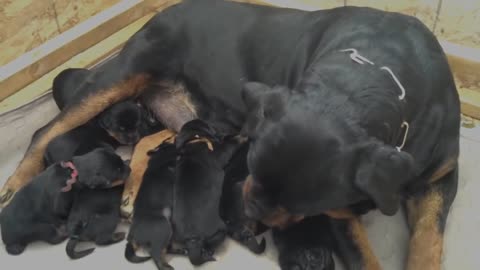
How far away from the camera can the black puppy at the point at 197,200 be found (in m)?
2.17

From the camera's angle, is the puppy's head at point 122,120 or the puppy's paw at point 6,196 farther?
the puppy's head at point 122,120

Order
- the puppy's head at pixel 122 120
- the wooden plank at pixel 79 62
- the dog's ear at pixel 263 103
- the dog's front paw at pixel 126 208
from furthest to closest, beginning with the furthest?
1. the wooden plank at pixel 79 62
2. the puppy's head at pixel 122 120
3. the dog's front paw at pixel 126 208
4. the dog's ear at pixel 263 103

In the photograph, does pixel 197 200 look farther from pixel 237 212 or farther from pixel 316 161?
pixel 316 161

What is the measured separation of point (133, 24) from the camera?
138 inches

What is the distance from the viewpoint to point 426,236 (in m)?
2.28

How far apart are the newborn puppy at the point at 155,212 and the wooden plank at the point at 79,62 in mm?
913

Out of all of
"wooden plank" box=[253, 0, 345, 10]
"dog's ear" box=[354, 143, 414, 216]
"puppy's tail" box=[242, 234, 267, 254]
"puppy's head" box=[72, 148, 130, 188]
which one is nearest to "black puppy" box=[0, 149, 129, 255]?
"puppy's head" box=[72, 148, 130, 188]

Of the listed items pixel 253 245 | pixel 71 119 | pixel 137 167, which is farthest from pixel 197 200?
pixel 71 119

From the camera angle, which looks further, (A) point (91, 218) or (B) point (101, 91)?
(B) point (101, 91)

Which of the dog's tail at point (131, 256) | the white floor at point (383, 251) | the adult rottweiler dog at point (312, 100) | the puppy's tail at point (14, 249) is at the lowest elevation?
the white floor at point (383, 251)

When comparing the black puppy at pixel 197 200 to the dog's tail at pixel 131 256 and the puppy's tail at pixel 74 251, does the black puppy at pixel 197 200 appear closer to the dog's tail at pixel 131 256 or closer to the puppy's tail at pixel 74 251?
the dog's tail at pixel 131 256

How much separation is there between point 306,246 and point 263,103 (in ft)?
1.98

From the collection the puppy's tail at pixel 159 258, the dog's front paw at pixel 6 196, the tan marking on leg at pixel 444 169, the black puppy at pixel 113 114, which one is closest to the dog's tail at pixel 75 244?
the puppy's tail at pixel 159 258

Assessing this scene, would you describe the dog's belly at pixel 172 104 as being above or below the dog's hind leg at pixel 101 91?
below
